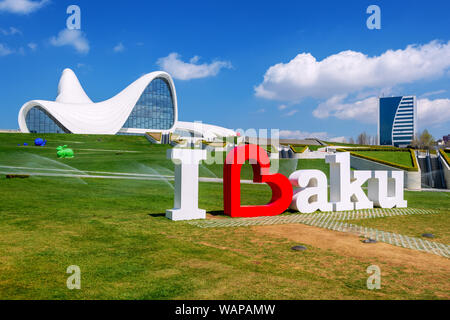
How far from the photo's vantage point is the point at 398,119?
175750mm

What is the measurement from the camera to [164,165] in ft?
89.4

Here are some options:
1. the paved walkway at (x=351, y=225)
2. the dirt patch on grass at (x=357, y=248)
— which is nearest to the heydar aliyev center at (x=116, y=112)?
the paved walkway at (x=351, y=225)

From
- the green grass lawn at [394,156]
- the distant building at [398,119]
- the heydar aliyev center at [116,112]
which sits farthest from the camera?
the distant building at [398,119]

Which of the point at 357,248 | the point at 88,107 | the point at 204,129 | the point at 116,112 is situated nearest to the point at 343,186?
the point at 357,248

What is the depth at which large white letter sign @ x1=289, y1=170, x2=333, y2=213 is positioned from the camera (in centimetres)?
1206

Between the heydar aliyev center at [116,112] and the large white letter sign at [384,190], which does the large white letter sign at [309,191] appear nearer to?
the large white letter sign at [384,190]

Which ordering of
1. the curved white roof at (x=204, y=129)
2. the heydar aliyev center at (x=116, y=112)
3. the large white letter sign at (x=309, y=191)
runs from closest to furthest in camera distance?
1. the large white letter sign at (x=309, y=191)
2. the heydar aliyev center at (x=116, y=112)
3. the curved white roof at (x=204, y=129)

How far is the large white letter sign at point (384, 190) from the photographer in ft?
45.2

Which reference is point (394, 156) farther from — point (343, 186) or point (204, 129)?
point (204, 129)

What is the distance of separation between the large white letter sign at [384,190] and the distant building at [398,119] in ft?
581

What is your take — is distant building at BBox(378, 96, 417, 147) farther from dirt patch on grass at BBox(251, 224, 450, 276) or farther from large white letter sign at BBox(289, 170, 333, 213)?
dirt patch on grass at BBox(251, 224, 450, 276)
